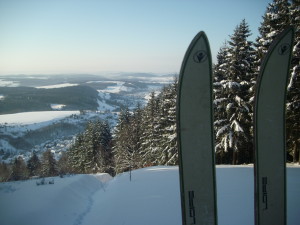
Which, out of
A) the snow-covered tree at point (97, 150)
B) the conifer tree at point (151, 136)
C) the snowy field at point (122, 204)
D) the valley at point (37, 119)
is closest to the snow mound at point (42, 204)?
the snowy field at point (122, 204)

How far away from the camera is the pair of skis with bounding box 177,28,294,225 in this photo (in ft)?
15.1

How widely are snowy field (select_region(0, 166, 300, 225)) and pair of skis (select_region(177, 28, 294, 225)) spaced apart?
218 centimetres

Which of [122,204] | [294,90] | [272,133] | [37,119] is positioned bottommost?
[37,119]

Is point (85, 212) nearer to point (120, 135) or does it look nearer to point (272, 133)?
point (272, 133)

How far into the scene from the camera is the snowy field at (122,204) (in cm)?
762

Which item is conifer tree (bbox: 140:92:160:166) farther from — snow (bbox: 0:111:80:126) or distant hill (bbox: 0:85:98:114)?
snow (bbox: 0:111:80:126)

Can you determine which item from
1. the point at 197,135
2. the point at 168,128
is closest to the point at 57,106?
the point at 168,128

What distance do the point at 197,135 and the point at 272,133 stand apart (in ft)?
6.42

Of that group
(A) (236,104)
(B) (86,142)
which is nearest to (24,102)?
(B) (86,142)

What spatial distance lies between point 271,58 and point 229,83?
36.1 ft

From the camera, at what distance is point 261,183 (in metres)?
5.25

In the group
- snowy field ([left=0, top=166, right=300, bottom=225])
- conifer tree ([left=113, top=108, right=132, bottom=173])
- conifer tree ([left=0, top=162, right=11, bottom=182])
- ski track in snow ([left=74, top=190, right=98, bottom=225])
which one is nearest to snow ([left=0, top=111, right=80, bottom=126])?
conifer tree ([left=0, top=162, right=11, bottom=182])

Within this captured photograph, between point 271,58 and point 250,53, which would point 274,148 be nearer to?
point 271,58

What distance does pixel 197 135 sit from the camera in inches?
185
